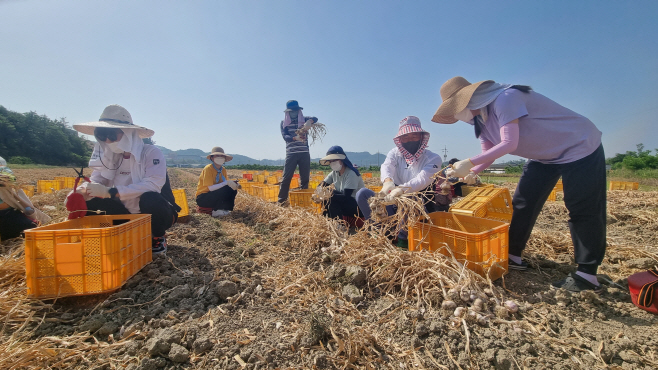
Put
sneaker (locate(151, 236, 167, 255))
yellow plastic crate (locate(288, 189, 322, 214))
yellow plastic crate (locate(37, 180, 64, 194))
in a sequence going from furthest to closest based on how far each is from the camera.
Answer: yellow plastic crate (locate(37, 180, 64, 194)), yellow plastic crate (locate(288, 189, 322, 214)), sneaker (locate(151, 236, 167, 255))

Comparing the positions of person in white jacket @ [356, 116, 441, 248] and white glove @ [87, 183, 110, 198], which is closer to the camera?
white glove @ [87, 183, 110, 198]

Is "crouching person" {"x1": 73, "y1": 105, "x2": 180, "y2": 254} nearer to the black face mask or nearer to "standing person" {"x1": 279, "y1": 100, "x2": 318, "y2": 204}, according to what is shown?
the black face mask

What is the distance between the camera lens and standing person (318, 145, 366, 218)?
374 cm

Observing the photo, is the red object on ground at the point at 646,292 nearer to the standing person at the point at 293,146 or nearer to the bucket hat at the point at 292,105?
the standing person at the point at 293,146

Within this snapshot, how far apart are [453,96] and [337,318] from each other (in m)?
1.72

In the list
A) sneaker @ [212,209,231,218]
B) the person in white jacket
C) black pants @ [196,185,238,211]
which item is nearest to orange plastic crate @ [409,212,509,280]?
the person in white jacket

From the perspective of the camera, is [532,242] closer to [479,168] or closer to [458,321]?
[479,168]

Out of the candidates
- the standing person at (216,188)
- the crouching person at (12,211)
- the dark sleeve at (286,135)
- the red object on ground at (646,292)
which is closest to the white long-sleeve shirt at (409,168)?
the red object on ground at (646,292)

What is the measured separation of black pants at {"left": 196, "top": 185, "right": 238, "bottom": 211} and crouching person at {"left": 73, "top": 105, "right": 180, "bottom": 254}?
2.21 meters

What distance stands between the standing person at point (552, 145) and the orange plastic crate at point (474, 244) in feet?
1.35

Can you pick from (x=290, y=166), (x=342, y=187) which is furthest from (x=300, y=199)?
(x=290, y=166)

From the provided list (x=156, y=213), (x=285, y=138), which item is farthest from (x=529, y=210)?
(x=285, y=138)

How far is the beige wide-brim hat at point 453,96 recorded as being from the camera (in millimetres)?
2056

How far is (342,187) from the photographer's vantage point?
3.83 m
